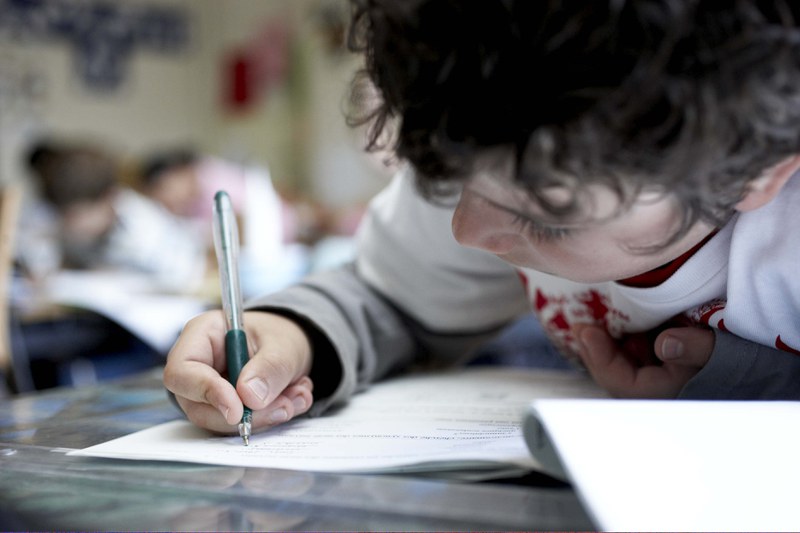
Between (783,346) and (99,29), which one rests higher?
(99,29)

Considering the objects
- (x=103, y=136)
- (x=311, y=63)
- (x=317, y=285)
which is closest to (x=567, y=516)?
(x=317, y=285)

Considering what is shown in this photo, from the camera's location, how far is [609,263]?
351 mm

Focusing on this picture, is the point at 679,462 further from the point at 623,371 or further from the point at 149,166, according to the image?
the point at 149,166

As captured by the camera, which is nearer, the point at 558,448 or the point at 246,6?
the point at 558,448

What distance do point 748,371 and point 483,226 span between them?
182mm

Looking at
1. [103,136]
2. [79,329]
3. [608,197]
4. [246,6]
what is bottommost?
[79,329]

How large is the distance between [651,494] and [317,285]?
0.34 metres

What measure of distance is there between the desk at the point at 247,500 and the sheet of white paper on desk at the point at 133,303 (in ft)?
2.64

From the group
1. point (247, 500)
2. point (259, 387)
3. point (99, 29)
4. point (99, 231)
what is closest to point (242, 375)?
point (259, 387)

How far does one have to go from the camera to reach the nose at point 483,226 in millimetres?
341

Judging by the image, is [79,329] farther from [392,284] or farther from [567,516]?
[567,516]

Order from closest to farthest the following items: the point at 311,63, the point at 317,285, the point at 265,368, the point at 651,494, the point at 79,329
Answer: the point at 651,494, the point at 265,368, the point at 317,285, the point at 79,329, the point at 311,63

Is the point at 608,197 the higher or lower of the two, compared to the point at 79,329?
higher

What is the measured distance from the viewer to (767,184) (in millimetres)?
339
